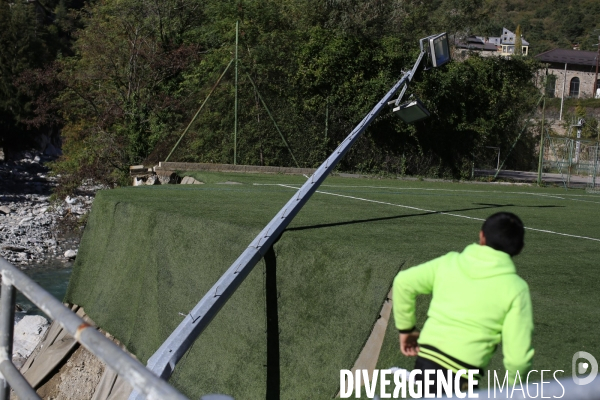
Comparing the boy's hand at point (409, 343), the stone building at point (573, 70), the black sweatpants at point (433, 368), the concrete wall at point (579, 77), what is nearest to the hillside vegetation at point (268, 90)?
the boy's hand at point (409, 343)

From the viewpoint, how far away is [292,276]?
6688mm

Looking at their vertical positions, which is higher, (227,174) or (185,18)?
(185,18)

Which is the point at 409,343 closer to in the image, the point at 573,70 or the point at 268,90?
the point at 268,90

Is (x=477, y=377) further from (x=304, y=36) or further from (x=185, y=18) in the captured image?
(x=185, y=18)

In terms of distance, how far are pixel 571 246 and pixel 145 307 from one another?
5.18 metres

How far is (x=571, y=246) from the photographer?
8289 mm

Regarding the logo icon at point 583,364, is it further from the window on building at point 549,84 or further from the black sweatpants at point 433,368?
the window on building at point 549,84

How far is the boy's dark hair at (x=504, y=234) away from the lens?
335 cm

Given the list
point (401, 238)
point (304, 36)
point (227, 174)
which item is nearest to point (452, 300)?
point (401, 238)

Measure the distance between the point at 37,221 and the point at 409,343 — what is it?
2919 cm

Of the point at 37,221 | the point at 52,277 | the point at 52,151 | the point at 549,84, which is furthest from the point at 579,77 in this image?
the point at 52,277

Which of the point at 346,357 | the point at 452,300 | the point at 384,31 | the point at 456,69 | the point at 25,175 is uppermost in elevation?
the point at 384,31

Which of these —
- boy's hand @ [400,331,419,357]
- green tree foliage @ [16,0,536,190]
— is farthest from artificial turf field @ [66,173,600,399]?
green tree foliage @ [16,0,536,190]

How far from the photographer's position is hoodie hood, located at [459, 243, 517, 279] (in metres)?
3.30
